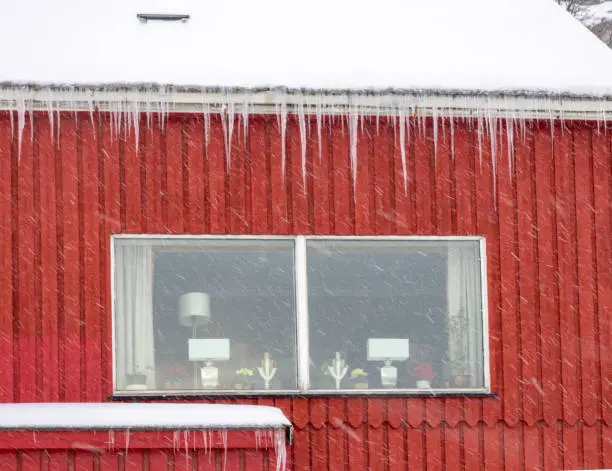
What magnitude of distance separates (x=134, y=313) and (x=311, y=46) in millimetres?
2590

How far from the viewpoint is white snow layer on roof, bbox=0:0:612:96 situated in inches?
367

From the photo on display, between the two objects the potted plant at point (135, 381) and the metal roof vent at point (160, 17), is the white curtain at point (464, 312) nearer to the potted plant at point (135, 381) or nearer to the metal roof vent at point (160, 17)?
the potted plant at point (135, 381)

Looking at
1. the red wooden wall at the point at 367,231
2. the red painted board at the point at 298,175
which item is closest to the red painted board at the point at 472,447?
the red wooden wall at the point at 367,231

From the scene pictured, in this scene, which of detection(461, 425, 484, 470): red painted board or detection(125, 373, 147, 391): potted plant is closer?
detection(125, 373, 147, 391): potted plant

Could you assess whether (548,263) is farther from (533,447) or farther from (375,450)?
(375,450)

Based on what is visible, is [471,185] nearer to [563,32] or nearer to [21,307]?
[563,32]

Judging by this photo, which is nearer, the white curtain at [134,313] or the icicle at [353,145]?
the white curtain at [134,313]

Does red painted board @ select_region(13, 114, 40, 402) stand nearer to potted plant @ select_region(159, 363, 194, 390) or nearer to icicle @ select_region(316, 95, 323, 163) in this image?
potted plant @ select_region(159, 363, 194, 390)

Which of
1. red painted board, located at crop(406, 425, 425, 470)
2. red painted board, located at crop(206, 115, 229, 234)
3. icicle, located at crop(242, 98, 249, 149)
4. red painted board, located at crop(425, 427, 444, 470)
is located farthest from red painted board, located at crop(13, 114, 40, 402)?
red painted board, located at crop(425, 427, 444, 470)

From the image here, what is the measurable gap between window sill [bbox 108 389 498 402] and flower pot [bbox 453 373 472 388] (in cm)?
5

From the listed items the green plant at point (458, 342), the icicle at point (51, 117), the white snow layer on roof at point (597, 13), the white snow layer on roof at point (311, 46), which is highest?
the white snow layer on roof at point (597, 13)

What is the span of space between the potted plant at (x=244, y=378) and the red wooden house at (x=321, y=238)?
0.05 feet

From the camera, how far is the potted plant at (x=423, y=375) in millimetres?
9750

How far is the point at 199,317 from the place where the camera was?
9.54 m
